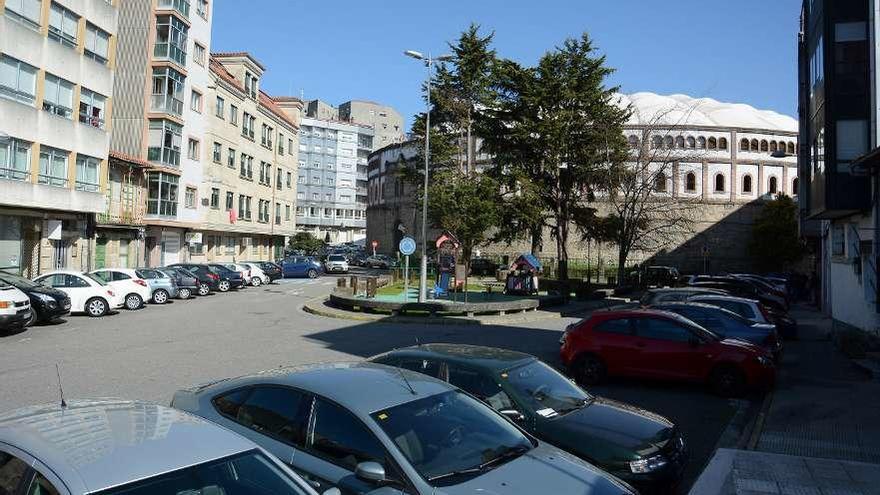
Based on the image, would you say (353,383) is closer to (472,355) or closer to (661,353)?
(472,355)

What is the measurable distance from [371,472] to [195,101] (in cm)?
4433

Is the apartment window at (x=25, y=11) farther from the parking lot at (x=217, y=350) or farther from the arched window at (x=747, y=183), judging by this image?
the arched window at (x=747, y=183)

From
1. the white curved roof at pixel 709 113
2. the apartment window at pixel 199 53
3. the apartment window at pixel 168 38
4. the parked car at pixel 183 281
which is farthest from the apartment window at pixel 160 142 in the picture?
the white curved roof at pixel 709 113

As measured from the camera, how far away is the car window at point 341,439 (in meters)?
4.67

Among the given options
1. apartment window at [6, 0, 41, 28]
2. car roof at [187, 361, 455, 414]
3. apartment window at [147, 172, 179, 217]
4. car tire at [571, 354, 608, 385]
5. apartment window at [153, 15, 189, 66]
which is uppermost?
apartment window at [153, 15, 189, 66]

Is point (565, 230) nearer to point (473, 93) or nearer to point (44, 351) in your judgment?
point (473, 93)

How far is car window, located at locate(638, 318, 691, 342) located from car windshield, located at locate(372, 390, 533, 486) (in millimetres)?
7498

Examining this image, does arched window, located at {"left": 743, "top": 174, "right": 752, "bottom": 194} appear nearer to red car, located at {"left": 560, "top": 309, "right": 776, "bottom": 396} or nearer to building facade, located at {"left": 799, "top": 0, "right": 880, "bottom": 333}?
building facade, located at {"left": 799, "top": 0, "right": 880, "bottom": 333}

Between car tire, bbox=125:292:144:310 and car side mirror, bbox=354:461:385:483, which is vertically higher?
car side mirror, bbox=354:461:385:483

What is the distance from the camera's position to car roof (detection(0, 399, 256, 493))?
322 cm

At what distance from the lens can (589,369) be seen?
1263 centimetres

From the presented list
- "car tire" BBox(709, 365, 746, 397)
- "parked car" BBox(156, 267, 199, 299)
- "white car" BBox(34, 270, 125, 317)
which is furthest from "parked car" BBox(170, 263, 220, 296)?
"car tire" BBox(709, 365, 746, 397)

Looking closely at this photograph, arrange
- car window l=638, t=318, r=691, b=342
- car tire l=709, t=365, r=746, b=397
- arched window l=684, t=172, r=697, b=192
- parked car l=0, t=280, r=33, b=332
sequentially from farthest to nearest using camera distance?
1. arched window l=684, t=172, r=697, b=192
2. parked car l=0, t=280, r=33, b=332
3. car window l=638, t=318, r=691, b=342
4. car tire l=709, t=365, r=746, b=397

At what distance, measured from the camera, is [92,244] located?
33.6 metres
